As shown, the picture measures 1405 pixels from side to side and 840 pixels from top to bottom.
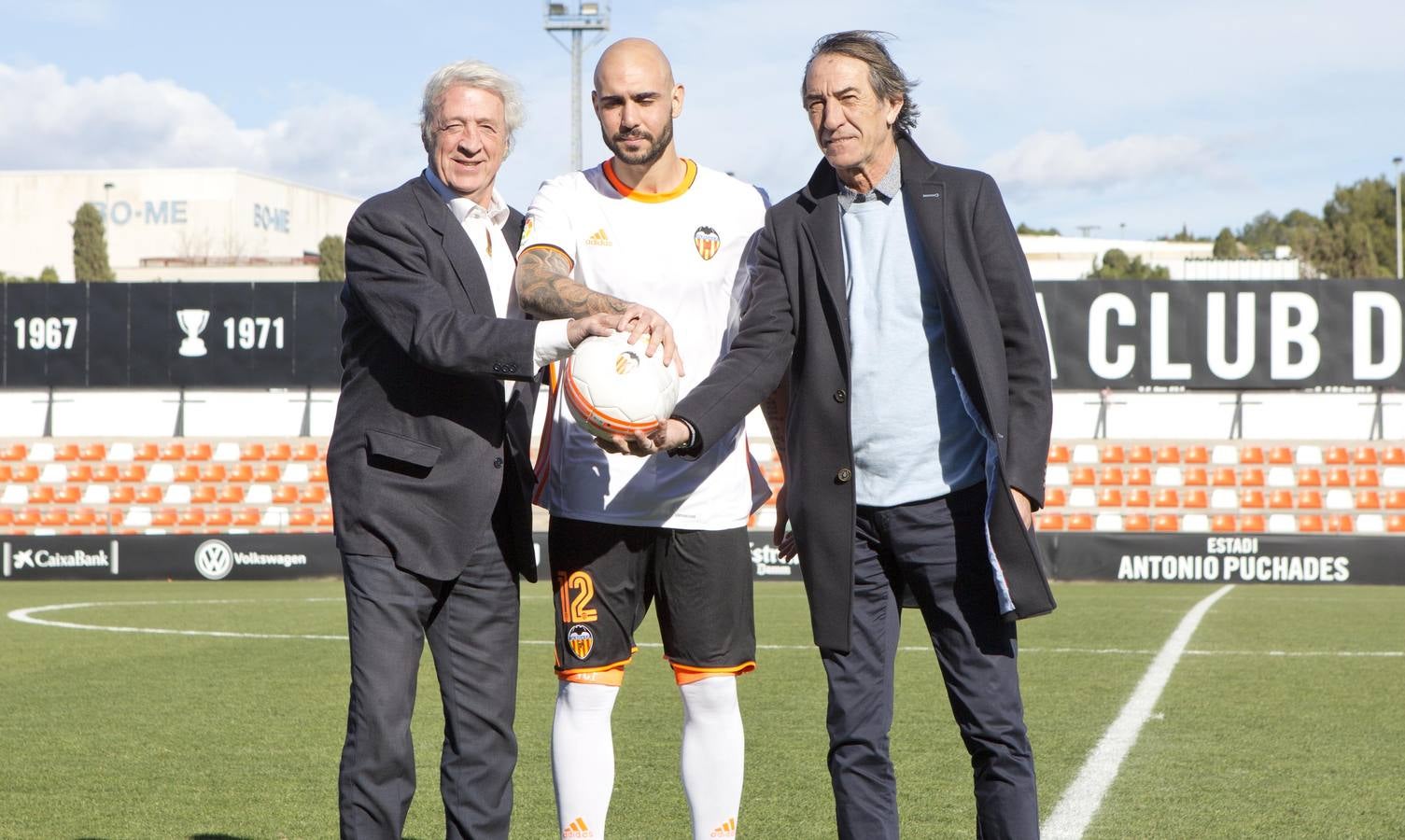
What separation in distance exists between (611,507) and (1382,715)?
16.7 feet

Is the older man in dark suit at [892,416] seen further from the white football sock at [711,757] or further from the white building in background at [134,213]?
the white building in background at [134,213]

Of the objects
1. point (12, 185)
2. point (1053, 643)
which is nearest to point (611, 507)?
point (1053, 643)

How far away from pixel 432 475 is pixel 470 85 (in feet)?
3.15

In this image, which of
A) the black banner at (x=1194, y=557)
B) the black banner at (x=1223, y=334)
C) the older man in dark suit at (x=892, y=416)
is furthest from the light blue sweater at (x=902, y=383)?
the black banner at (x=1223, y=334)

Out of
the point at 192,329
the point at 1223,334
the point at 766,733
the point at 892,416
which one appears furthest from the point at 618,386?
the point at 192,329

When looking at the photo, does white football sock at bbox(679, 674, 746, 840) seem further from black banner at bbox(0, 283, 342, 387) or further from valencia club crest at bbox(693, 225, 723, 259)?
black banner at bbox(0, 283, 342, 387)

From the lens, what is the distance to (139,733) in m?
6.97

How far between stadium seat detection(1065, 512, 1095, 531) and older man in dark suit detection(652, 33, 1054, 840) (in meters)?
17.8

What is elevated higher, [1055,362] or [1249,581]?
[1055,362]

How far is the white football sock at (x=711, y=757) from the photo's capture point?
153 inches

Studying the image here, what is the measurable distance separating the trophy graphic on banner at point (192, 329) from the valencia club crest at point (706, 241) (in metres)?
19.6

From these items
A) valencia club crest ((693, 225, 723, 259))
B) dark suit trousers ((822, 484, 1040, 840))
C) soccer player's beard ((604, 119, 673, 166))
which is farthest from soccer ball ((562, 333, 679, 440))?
dark suit trousers ((822, 484, 1040, 840))

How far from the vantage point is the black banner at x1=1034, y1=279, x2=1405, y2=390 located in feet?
67.3

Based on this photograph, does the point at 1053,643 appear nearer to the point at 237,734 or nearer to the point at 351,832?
the point at 237,734
